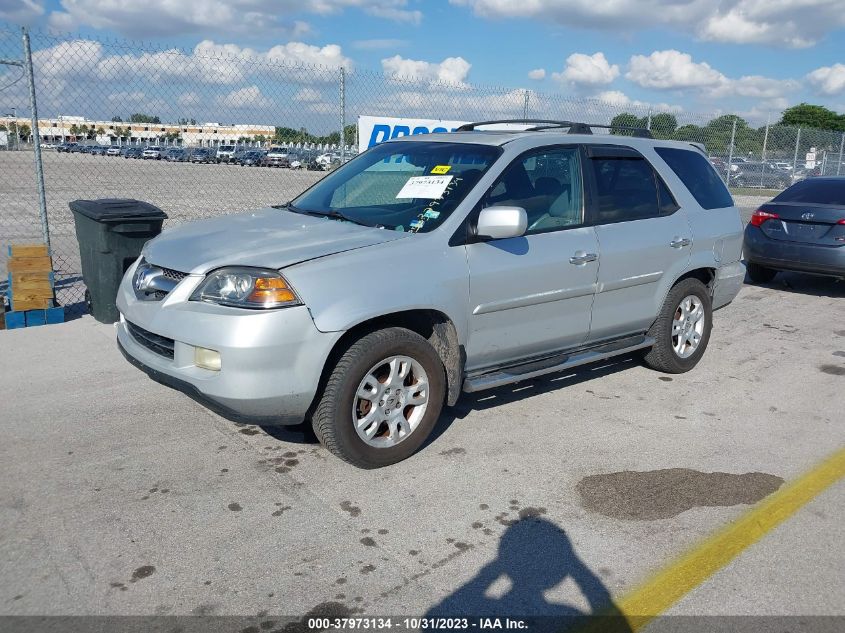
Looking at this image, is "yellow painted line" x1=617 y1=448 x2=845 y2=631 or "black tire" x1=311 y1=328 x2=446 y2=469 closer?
"yellow painted line" x1=617 y1=448 x2=845 y2=631

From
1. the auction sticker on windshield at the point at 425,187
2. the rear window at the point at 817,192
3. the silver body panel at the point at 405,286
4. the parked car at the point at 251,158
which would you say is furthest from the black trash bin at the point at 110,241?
the parked car at the point at 251,158

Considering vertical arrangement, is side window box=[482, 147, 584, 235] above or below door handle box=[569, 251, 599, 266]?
above

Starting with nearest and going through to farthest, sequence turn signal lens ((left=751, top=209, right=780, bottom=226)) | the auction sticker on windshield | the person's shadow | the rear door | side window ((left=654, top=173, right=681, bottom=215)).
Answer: the person's shadow
the auction sticker on windshield
the rear door
side window ((left=654, top=173, right=681, bottom=215))
turn signal lens ((left=751, top=209, right=780, bottom=226))

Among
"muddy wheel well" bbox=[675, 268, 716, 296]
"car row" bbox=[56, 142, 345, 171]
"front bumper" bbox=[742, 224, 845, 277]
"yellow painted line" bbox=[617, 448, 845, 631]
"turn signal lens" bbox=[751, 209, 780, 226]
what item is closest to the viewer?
"yellow painted line" bbox=[617, 448, 845, 631]

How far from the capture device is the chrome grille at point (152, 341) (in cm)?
395

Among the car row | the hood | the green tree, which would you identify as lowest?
the hood

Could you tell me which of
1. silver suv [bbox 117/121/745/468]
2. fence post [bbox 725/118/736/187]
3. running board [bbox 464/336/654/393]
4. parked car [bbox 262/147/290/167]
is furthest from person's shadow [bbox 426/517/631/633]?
fence post [bbox 725/118/736/187]

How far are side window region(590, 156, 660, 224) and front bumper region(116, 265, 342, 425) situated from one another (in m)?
2.41

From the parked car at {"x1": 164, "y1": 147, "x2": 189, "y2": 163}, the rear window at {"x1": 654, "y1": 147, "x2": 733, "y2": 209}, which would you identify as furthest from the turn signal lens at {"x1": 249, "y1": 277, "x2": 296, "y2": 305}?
the parked car at {"x1": 164, "y1": 147, "x2": 189, "y2": 163}

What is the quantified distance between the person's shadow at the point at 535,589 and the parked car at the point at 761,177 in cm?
2422

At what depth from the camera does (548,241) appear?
4738 millimetres

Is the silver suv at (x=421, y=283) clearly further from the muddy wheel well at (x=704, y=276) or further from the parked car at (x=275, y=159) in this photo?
the parked car at (x=275, y=159)

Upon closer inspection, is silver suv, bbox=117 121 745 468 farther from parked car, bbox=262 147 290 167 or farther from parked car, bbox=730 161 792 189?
parked car, bbox=730 161 792 189

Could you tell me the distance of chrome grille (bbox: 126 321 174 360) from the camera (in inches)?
156
